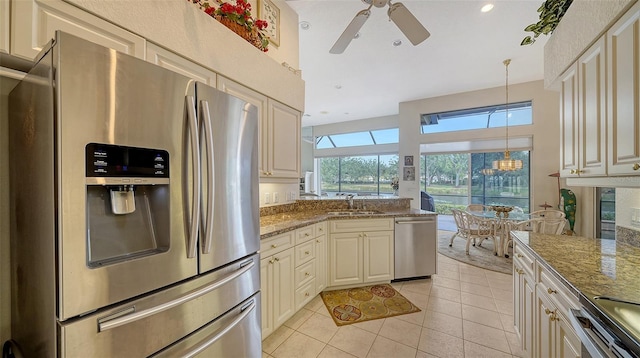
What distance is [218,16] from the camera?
194 cm

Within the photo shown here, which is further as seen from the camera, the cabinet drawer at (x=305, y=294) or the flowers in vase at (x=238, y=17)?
the cabinet drawer at (x=305, y=294)

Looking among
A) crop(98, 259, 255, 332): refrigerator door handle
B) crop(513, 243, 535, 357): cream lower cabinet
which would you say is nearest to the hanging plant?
crop(513, 243, 535, 357): cream lower cabinet

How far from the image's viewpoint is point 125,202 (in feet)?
3.12

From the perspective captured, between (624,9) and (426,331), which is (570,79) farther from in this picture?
(426,331)

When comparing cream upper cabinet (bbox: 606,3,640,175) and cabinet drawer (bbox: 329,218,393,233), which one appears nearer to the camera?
cream upper cabinet (bbox: 606,3,640,175)

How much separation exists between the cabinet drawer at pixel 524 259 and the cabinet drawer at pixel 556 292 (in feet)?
0.38

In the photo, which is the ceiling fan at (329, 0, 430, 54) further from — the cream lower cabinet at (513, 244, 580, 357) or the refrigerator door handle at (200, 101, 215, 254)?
the cream lower cabinet at (513, 244, 580, 357)

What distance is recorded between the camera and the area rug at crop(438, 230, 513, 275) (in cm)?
376

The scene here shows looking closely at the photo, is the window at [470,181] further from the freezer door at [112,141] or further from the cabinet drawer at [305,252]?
the freezer door at [112,141]

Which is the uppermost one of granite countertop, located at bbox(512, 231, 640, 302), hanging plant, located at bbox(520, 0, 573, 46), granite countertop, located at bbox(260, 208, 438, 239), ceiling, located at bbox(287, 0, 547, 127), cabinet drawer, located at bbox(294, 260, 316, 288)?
ceiling, located at bbox(287, 0, 547, 127)

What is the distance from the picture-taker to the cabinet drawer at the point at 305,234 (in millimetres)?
2344

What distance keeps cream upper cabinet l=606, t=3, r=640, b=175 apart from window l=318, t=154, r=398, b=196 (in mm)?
6472

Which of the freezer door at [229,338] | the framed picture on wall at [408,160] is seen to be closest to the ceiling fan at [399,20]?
the freezer door at [229,338]

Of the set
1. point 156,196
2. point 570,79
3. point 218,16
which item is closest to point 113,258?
point 156,196
